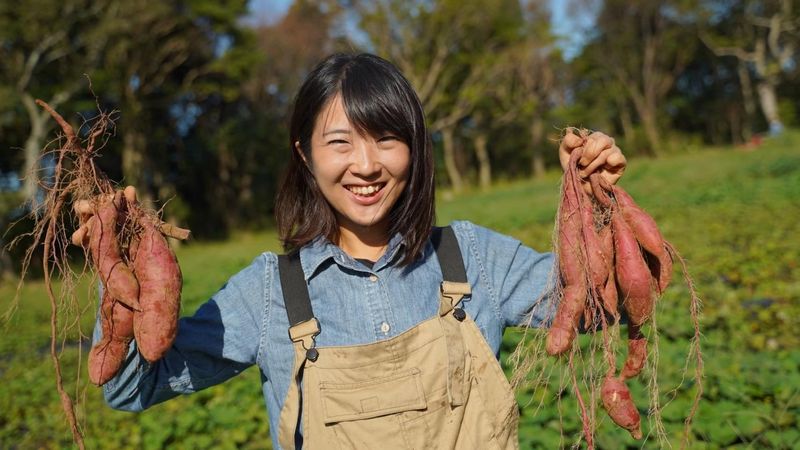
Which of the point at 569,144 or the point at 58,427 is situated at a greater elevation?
the point at 569,144

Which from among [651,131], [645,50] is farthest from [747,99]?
[645,50]

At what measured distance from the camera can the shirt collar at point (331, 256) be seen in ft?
5.42

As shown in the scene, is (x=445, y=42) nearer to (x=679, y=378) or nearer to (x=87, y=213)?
(x=679, y=378)

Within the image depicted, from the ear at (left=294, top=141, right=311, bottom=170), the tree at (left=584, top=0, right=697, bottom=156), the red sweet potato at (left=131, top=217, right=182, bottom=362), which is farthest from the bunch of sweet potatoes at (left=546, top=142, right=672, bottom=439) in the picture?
the tree at (left=584, top=0, right=697, bottom=156)

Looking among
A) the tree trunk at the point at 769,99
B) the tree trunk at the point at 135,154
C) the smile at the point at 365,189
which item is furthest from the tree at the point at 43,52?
the tree trunk at the point at 769,99

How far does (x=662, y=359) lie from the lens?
12.5 feet

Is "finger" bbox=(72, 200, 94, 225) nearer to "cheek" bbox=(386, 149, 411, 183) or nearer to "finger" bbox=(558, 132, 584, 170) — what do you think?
"cheek" bbox=(386, 149, 411, 183)

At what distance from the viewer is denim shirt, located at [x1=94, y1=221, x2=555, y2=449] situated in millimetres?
1578

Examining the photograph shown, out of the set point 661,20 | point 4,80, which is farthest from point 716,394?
point 661,20

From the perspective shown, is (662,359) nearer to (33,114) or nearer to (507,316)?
(507,316)

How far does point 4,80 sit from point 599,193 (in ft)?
50.7

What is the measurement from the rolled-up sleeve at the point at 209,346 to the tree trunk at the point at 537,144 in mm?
28897

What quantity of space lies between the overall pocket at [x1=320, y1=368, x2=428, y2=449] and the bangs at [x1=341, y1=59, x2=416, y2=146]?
2.03 feet

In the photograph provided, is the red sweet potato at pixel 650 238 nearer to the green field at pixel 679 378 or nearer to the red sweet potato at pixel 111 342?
the green field at pixel 679 378
